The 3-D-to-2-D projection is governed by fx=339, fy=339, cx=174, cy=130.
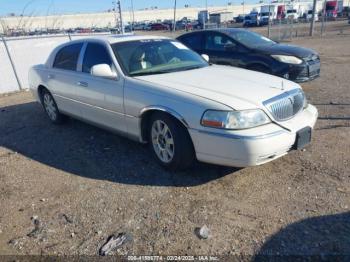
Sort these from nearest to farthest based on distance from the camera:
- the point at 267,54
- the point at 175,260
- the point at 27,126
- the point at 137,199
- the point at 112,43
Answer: the point at 175,260 < the point at 137,199 < the point at 112,43 < the point at 27,126 < the point at 267,54

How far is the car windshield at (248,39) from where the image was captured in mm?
8184

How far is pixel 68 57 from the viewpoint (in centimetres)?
561

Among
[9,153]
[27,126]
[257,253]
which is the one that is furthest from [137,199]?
[27,126]

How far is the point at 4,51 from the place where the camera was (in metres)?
11.0

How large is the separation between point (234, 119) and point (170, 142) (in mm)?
901

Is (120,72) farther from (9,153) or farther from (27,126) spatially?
(27,126)

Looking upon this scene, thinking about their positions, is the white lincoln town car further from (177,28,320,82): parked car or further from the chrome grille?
(177,28,320,82): parked car

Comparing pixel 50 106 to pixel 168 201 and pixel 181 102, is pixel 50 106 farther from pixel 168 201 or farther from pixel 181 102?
pixel 168 201

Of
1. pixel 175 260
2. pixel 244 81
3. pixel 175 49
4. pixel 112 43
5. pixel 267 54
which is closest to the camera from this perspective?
pixel 175 260

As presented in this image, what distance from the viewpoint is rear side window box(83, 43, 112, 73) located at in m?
4.67

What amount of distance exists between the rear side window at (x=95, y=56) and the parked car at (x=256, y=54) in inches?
158

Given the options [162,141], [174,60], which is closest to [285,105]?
[162,141]

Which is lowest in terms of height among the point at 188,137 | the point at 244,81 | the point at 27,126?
→ the point at 27,126

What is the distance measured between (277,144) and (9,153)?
4.06 metres
